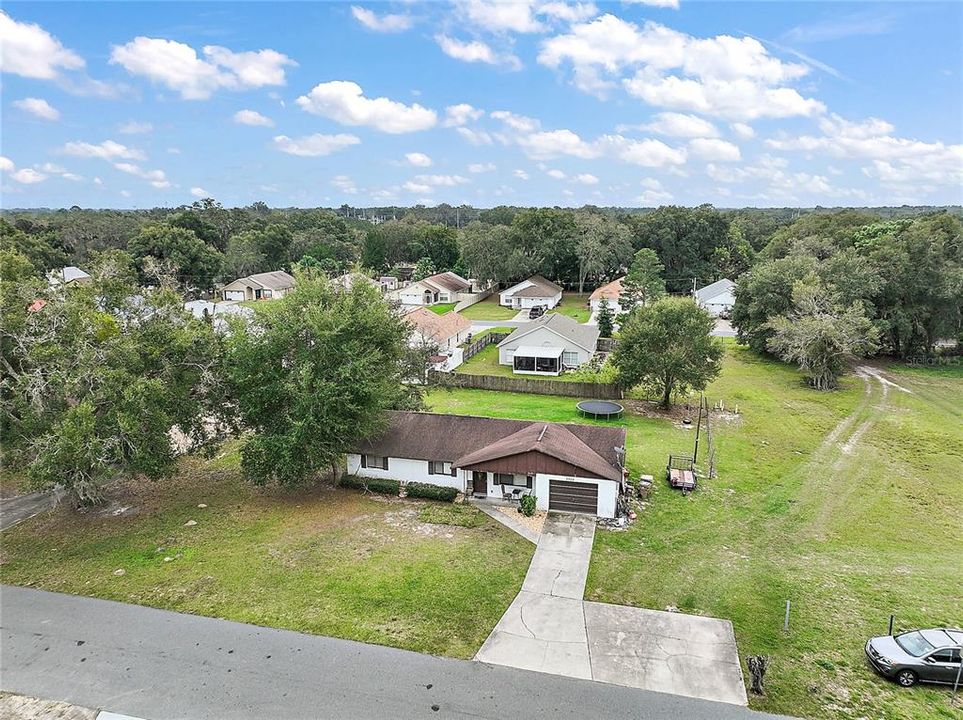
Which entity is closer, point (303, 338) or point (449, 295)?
point (303, 338)

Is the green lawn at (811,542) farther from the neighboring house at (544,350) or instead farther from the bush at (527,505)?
the neighboring house at (544,350)

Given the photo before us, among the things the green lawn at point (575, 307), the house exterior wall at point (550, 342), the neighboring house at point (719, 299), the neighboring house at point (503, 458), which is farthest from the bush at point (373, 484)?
the neighboring house at point (719, 299)

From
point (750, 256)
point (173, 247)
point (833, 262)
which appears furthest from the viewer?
point (750, 256)

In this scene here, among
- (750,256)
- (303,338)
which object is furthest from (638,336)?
(750,256)

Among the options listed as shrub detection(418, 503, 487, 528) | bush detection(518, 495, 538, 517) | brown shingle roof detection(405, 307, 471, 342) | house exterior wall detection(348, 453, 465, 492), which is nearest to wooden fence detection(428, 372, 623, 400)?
brown shingle roof detection(405, 307, 471, 342)

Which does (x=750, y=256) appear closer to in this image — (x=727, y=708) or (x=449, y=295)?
(x=449, y=295)

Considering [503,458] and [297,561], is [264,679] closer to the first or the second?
[297,561]

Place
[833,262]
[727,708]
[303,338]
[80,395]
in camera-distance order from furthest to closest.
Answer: [833,262], [303,338], [80,395], [727,708]
